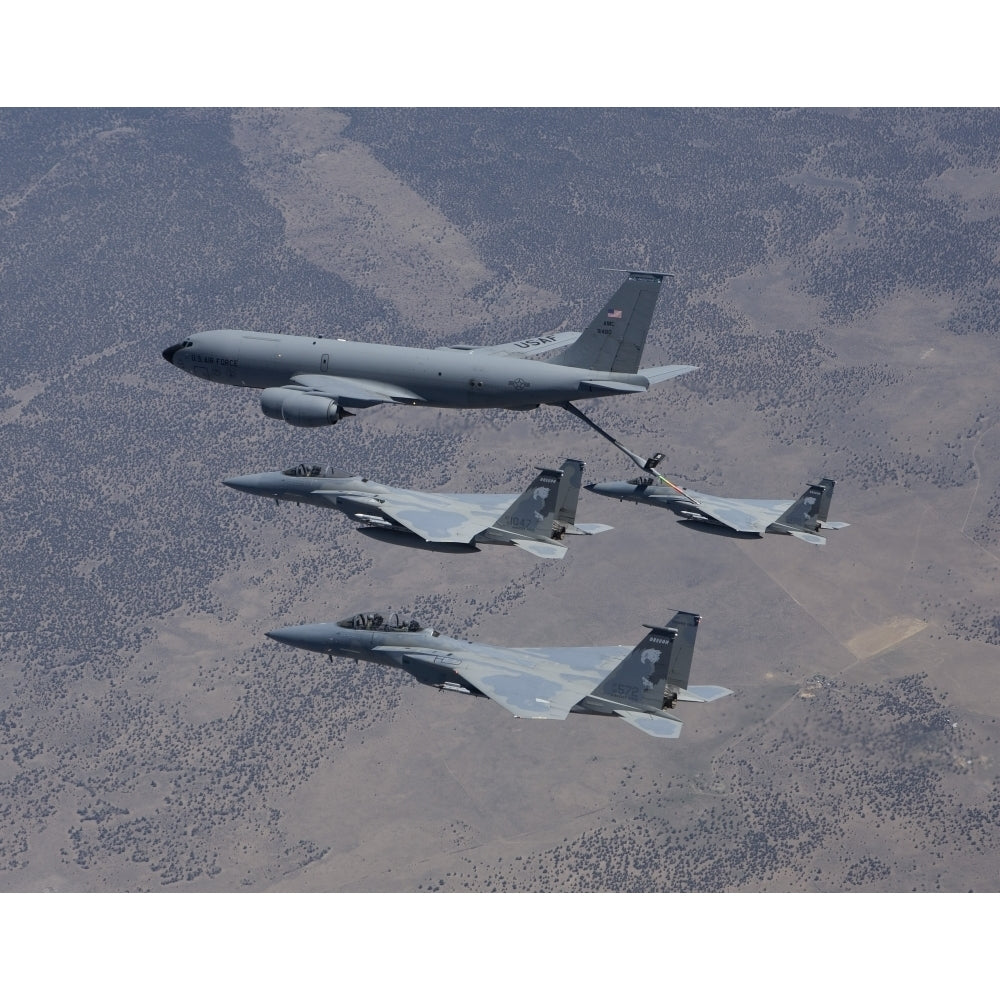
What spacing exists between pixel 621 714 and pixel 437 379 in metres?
17.4

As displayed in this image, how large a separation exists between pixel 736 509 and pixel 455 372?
23.0 metres

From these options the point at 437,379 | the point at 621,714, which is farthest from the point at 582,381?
the point at 621,714

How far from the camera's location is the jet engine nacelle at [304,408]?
80.5 meters

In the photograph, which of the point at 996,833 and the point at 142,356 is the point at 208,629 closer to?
the point at 142,356

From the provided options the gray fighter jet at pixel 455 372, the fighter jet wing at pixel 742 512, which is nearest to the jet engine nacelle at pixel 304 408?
the gray fighter jet at pixel 455 372

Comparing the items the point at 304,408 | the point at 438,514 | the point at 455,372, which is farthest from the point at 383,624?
the point at 455,372

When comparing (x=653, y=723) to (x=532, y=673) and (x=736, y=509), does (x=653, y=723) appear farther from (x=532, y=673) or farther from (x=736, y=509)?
(x=736, y=509)

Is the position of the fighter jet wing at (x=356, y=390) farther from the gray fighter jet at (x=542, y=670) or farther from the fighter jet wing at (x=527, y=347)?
the gray fighter jet at (x=542, y=670)

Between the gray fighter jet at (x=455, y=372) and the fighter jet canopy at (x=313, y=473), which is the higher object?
the gray fighter jet at (x=455, y=372)

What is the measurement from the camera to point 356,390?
81.4 m

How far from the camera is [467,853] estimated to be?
5497 inches

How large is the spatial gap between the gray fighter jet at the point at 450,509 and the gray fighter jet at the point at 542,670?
15.2ft

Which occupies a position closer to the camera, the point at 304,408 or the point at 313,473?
the point at 304,408

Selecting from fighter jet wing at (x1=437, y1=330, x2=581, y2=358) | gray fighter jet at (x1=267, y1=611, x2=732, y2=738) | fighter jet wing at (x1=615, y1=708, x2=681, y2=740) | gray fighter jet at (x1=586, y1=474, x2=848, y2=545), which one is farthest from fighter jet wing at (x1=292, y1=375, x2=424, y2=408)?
fighter jet wing at (x1=615, y1=708, x2=681, y2=740)
